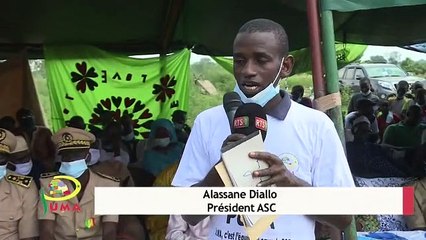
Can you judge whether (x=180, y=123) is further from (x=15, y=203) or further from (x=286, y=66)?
(x=286, y=66)

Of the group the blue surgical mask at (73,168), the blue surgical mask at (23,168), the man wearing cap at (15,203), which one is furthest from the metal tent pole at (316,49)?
the blue surgical mask at (23,168)

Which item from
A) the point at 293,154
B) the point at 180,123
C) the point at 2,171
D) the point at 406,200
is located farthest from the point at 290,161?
the point at 180,123

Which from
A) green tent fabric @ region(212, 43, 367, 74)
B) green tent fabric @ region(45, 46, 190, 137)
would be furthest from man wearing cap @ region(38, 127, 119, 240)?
green tent fabric @ region(45, 46, 190, 137)

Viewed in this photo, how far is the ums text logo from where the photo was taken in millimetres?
3027

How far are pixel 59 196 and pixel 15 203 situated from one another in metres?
0.24

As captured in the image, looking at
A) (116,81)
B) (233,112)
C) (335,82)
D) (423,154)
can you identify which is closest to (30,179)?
(335,82)

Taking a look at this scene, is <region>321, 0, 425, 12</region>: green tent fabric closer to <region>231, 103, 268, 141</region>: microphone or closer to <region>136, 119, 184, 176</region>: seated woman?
<region>231, 103, 268, 141</region>: microphone

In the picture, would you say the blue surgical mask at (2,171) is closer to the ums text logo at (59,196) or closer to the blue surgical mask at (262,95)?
the ums text logo at (59,196)

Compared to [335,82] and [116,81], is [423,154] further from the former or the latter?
[116,81]

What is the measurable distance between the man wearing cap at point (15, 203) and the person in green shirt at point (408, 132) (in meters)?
3.34

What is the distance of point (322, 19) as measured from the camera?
2.41 metres

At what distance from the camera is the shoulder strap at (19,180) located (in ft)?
10.3

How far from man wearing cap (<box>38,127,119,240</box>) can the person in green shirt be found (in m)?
3.06

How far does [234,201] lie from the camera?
137 cm
